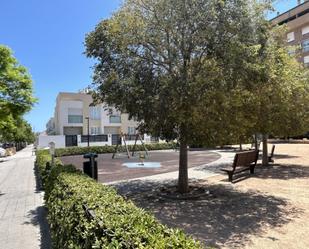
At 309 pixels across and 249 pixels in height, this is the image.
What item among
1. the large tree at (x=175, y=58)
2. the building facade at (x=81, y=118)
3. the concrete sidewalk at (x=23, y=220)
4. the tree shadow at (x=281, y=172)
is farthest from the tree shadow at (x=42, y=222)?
the building facade at (x=81, y=118)

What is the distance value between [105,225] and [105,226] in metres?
0.01

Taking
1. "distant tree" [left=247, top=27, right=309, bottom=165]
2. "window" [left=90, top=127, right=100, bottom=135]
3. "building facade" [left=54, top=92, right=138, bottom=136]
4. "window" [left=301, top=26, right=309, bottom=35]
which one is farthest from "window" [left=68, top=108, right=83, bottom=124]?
"distant tree" [left=247, top=27, right=309, bottom=165]

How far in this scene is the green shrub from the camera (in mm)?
2738

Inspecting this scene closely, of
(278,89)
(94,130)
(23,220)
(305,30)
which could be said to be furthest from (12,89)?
(305,30)

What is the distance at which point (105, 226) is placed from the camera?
3.13 metres

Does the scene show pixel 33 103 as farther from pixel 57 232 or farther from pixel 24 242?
pixel 57 232

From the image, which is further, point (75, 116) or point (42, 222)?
point (75, 116)

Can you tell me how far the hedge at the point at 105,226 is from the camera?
274 centimetres

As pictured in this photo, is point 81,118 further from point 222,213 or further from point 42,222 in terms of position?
point 222,213

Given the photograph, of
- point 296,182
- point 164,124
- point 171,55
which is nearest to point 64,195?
point 164,124

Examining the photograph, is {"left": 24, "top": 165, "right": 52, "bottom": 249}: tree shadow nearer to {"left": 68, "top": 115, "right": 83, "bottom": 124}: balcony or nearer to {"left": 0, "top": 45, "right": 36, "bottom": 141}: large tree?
{"left": 0, "top": 45, "right": 36, "bottom": 141}: large tree

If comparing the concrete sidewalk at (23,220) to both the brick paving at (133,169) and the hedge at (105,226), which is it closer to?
the hedge at (105,226)

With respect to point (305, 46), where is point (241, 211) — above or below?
below

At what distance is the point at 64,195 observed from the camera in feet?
16.8
